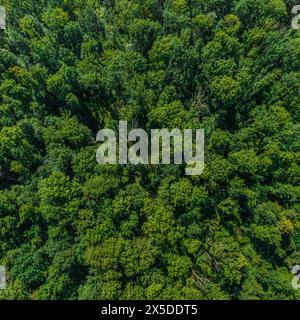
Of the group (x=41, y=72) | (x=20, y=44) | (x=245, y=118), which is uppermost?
(x=20, y=44)

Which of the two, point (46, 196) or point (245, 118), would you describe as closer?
point (46, 196)

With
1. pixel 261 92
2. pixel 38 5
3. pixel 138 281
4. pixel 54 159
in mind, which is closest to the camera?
pixel 138 281

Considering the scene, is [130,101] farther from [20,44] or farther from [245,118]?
[20,44]

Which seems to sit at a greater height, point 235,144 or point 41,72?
point 41,72

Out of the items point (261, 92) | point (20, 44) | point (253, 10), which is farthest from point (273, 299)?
point (20, 44)

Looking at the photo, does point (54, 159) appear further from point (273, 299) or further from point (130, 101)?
point (273, 299)

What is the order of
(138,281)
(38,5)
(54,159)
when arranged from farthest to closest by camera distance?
(38,5) → (54,159) → (138,281)
